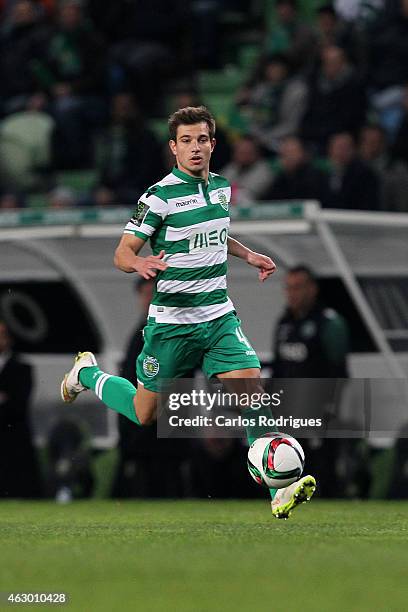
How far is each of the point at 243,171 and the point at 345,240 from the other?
2.50m

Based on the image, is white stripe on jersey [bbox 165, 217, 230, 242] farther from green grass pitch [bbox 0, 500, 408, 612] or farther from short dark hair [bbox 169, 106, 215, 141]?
green grass pitch [bbox 0, 500, 408, 612]

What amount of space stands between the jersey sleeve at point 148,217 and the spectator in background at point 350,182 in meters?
6.04

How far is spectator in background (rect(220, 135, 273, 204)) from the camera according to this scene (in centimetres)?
1529

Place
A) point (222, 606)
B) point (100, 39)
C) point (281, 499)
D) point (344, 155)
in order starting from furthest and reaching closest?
point (100, 39) < point (344, 155) < point (281, 499) < point (222, 606)

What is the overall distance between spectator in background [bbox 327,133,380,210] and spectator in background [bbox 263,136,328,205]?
0.34 ft

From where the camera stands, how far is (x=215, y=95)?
1897 cm

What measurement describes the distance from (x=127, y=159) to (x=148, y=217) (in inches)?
318

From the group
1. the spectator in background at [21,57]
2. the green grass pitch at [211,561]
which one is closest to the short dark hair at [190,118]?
the green grass pitch at [211,561]

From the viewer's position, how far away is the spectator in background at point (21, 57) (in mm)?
19219

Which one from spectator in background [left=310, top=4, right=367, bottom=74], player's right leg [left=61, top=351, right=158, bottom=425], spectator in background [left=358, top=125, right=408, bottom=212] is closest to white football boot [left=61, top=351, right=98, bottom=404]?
player's right leg [left=61, top=351, right=158, bottom=425]

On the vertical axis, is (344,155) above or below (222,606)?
above

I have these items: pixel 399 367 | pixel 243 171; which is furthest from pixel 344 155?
pixel 399 367

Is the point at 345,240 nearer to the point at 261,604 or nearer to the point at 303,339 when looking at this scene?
the point at 303,339

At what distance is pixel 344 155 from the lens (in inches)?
578
